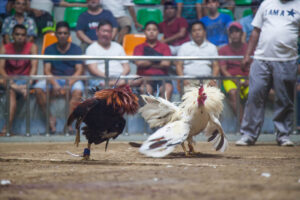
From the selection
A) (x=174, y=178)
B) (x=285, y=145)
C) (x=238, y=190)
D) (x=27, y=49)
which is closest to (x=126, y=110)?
(x=174, y=178)

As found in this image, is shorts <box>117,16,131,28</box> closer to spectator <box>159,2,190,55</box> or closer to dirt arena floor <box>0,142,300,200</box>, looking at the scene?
spectator <box>159,2,190,55</box>

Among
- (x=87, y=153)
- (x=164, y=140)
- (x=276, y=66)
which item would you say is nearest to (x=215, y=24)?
(x=276, y=66)

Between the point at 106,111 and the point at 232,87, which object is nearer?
the point at 106,111

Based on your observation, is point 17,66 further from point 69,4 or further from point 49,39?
point 69,4

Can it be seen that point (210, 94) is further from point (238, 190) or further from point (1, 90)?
point (1, 90)

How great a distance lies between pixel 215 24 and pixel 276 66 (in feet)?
6.56

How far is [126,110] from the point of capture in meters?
4.55

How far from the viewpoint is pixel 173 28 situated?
823 centimetres

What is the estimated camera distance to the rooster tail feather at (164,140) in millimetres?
4500

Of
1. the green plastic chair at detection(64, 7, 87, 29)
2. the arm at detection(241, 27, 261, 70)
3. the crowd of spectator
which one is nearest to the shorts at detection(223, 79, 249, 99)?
the crowd of spectator

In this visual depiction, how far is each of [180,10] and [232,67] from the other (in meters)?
1.49

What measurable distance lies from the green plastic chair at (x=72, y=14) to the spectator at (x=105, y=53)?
1.35ft

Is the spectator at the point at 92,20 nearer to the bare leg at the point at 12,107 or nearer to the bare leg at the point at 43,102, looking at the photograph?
the bare leg at the point at 43,102

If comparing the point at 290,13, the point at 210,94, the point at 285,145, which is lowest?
the point at 285,145
